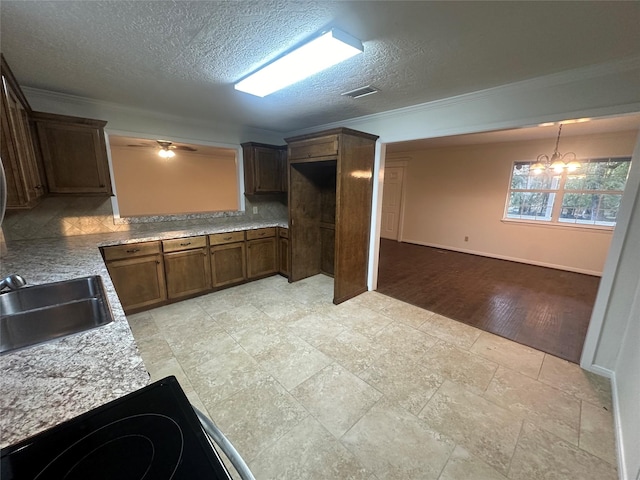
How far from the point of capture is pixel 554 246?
16.1ft

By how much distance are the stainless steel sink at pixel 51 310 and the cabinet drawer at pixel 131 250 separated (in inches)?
46.6

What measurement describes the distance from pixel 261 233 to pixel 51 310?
2.60m

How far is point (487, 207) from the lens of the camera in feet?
18.5

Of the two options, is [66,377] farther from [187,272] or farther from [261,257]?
[261,257]

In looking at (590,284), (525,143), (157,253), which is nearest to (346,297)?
(157,253)

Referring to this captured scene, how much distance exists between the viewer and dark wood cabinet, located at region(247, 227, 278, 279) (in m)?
3.91

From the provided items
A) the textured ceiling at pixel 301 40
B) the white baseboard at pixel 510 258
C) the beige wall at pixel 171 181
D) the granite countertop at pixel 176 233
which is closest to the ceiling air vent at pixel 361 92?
the textured ceiling at pixel 301 40

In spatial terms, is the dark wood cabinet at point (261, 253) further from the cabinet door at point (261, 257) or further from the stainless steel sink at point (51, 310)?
the stainless steel sink at point (51, 310)

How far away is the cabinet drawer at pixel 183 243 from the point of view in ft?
10.2

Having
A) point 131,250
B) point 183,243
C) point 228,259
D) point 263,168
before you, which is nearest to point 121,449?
point 131,250

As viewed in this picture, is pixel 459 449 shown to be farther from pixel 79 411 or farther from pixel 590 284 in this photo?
pixel 590 284

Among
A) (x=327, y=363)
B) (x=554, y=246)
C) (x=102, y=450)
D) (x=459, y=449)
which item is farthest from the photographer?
(x=554, y=246)

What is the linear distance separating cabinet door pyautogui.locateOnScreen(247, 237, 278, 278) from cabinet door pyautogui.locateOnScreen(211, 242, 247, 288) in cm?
10

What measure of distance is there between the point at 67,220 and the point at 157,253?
3.42 ft
